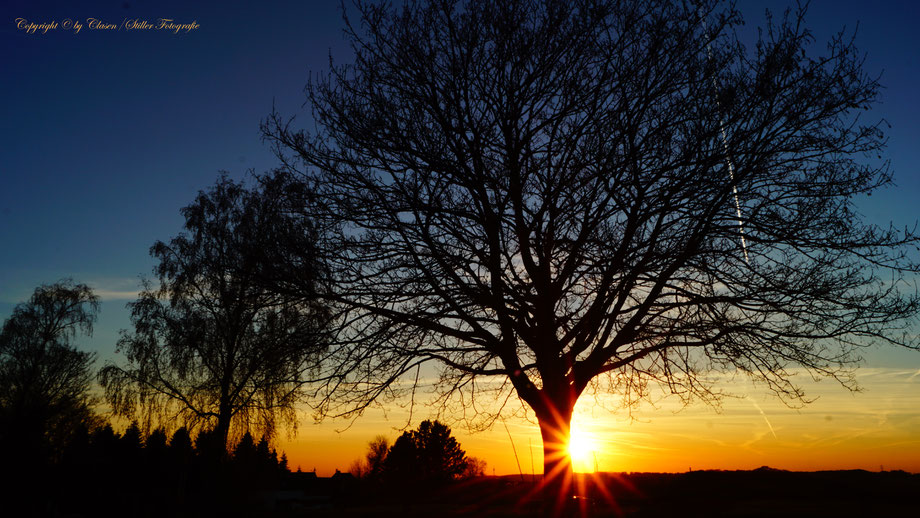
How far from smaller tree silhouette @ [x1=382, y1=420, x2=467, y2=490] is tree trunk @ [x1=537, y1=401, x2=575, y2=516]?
11.1 m

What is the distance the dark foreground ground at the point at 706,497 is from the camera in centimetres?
682

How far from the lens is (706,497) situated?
26.6 ft

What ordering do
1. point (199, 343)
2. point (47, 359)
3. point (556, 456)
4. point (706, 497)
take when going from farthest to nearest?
point (47, 359) < point (199, 343) < point (706, 497) < point (556, 456)

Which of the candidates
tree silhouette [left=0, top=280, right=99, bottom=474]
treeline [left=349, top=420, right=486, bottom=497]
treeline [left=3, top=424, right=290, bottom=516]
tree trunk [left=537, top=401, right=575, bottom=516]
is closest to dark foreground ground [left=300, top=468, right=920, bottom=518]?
tree trunk [left=537, top=401, right=575, bottom=516]

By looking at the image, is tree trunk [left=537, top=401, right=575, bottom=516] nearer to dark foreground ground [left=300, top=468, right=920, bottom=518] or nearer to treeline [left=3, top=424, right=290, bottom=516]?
dark foreground ground [left=300, top=468, right=920, bottom=518]

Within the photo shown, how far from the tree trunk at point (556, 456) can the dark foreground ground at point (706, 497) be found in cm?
15

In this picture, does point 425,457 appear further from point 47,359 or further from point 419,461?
point 47,359

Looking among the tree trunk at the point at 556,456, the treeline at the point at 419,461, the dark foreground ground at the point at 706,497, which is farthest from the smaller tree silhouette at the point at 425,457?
the tree trunk at the point at 556,456

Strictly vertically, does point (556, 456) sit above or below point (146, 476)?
above

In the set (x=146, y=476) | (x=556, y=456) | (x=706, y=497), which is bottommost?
(x=146, y=476)

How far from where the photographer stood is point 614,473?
11117mm

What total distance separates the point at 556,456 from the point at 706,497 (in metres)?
2.31

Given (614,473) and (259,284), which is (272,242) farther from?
(614,473)

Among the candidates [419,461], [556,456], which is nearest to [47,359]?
[419,461]
